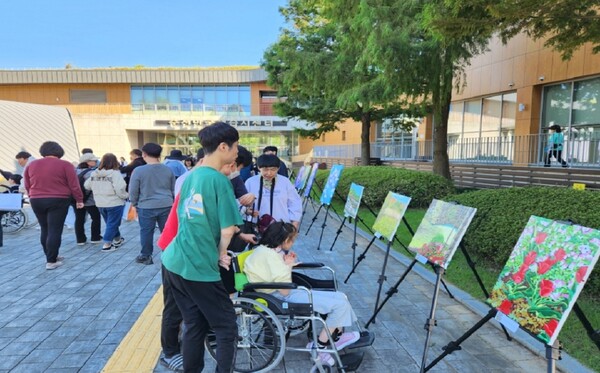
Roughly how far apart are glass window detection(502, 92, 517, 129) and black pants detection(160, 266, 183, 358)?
14.1m

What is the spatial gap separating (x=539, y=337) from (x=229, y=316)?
1.79m

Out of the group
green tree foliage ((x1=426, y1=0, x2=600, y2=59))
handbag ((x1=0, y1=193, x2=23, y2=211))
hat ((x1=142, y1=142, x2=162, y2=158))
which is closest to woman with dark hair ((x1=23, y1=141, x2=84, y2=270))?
hat ((x1=142, y1=142, x2=162, y2=158))

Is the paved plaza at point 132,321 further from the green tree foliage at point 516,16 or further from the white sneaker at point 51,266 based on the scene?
the green tree foliage at point 516,16

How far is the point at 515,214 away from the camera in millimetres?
4508

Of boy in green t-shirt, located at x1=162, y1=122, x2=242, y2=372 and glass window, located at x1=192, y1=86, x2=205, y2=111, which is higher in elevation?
glass window, located at x1=192, y1=86, x2=205, y2=111

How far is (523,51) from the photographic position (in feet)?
41.4

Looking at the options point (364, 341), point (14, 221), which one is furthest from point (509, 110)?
point (14, 221)

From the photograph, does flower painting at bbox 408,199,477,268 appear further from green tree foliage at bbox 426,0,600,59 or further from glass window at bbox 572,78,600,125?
glass window at bbox 572,78,600,125

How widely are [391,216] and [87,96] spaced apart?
4121 centimetres

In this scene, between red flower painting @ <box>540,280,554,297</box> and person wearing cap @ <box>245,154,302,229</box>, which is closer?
red flower painting @ <box>540,280,554,297</box>

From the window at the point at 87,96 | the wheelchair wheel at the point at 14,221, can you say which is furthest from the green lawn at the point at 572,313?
the window at the point at 87,96

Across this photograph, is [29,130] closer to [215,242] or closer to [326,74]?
[326,74]

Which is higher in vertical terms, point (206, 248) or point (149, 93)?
point (149, 93)

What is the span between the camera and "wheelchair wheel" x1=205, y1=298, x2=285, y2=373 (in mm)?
2654
